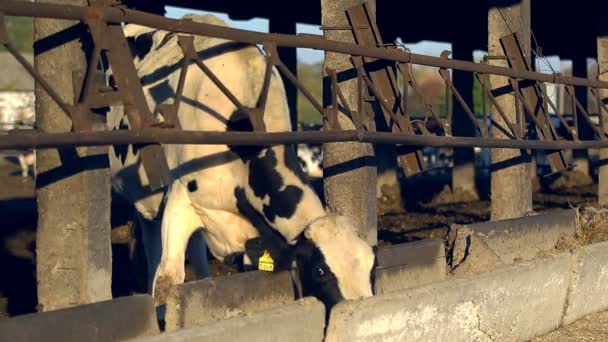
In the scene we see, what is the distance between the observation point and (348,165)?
375 inches

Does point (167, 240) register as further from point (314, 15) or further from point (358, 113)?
point (314, 15)

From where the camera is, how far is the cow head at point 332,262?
23.2 feet

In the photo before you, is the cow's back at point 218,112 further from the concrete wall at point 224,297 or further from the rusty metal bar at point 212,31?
the concrete wall at point 224,297

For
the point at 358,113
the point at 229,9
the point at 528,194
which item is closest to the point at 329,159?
the point at 358,113

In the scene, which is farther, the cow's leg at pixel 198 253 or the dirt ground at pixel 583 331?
the cow's leg at pixel 198 253

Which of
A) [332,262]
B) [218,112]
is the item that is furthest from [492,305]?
[218,112]

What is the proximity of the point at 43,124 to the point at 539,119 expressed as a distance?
7031mm

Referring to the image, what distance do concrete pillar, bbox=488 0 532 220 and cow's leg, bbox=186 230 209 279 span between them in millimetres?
4104

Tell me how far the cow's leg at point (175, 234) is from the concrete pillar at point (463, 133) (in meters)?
15.2

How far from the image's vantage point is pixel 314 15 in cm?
2083

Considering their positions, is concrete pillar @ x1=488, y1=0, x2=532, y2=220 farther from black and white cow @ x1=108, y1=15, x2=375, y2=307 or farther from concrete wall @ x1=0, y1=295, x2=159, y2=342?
concrete wall @ x1=0, y1=295, x2=159, y2=342

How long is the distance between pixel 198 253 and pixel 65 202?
2720 mm

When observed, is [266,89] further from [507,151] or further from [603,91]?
[603,91]

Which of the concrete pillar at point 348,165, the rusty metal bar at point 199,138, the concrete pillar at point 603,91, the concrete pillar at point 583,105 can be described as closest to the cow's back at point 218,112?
the rusty metal bar at point 199,138
